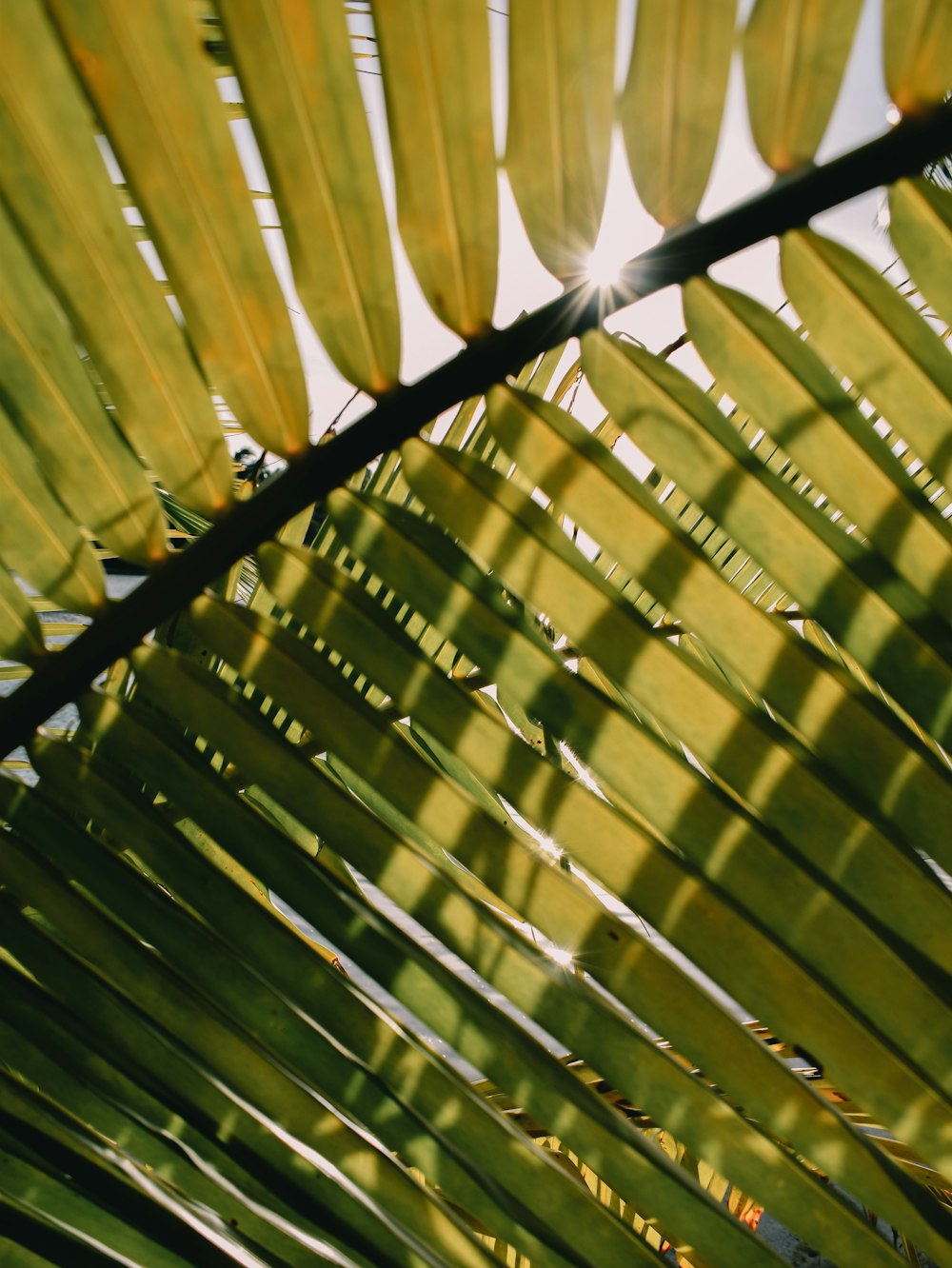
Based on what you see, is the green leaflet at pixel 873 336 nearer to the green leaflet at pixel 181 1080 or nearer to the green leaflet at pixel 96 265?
the green leaflet at pixel 96 265

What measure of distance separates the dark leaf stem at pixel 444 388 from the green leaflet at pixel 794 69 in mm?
17

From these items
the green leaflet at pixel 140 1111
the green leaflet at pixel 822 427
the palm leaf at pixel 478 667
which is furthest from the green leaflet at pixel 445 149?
the green leaflet at pixel 140 1111

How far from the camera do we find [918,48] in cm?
39

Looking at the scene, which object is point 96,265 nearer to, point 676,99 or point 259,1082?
point 676,99

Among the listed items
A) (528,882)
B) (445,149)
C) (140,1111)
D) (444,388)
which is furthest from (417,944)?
(445,149)

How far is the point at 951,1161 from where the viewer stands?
42cm

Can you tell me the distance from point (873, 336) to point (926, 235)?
0.17 ft

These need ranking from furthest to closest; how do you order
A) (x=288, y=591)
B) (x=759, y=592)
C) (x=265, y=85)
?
(x=759, y=592), (x=288, y=591), (x=265, y=85)

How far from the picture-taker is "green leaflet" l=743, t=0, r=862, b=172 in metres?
0.38

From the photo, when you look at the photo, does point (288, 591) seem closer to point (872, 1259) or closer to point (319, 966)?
point (319, 966)

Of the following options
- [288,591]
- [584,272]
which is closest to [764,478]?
[584,272]

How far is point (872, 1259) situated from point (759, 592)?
744 mm

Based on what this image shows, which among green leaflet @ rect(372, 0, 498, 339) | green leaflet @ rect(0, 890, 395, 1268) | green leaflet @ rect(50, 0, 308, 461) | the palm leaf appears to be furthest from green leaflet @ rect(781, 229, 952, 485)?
green leaflet @ rect(0, 890, 395, 1268)

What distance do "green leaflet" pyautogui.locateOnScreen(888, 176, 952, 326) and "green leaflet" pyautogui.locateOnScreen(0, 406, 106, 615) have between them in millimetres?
472
